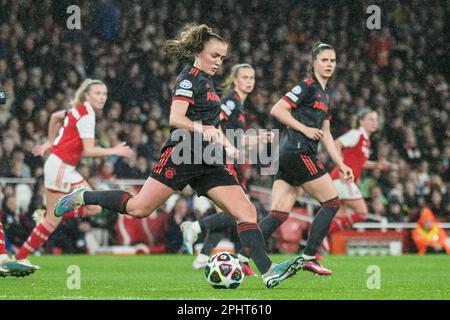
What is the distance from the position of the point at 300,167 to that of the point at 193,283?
173cm

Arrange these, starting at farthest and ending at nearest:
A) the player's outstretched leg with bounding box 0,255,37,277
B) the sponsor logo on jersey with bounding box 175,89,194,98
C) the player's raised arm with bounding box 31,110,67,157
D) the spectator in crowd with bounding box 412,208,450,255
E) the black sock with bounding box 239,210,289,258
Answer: the spectator in crowd with bounding box 412,208,450,255
the player's raised arm with bounding box 31,110,67,157
the black sock with bounding box 239,210,289,258
the player's outstretched leg with bounding box 0,255,37,277
the sponsor logo on jersey with bounding box 175,89,194,98

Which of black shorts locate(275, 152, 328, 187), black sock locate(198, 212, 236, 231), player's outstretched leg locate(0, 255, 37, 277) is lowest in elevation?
player's outstretched leg locate(0, 255, 37, 277)

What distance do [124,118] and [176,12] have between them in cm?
421

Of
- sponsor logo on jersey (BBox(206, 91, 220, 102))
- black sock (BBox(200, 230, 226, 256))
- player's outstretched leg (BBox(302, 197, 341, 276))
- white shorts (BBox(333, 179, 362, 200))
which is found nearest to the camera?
sponsor logo on jersey (BBox(206, 91, 220, 102))

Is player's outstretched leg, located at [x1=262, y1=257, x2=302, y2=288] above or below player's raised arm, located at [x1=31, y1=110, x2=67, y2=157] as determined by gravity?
below

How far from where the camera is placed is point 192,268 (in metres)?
11.4

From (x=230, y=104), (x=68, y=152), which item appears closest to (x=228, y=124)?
(x=230, y=104)

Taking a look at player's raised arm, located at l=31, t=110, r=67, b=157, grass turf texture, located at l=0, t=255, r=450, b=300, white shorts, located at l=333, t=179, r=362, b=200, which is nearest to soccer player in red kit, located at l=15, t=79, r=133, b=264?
player's raised arm, located at l=31, t=110, r=67, b=157

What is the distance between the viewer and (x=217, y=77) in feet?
68.0

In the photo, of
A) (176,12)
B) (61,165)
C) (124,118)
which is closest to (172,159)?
(61,165)

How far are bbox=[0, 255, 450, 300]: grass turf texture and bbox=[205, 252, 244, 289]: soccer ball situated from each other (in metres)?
0.09

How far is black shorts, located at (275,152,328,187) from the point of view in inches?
388

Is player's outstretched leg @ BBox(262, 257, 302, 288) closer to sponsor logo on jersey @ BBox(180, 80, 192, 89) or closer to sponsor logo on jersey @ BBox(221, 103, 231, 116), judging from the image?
sponsor logo on jersey @ BBox(180, 80, 192, 89)
